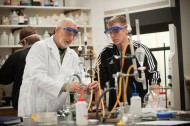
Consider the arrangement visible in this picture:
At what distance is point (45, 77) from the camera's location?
12.5 feet

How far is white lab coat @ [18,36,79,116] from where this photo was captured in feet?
12.5

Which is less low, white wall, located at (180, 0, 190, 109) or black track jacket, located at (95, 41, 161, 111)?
white wall, located at (180, 0, 190, 109)

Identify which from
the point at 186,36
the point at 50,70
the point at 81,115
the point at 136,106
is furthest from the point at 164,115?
the point at 186,36

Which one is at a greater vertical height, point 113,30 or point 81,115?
point 113,30

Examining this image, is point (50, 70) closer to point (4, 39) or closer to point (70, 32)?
point (70, 32)

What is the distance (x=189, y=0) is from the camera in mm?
7613

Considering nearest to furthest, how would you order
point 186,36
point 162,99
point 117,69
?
point 162,99, point 117,69, point 186,36

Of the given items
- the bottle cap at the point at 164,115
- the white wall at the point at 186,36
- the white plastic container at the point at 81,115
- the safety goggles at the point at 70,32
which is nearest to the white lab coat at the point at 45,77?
the safety goggles at the point at 70,32

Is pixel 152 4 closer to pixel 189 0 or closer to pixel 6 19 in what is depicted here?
pixel 189 0

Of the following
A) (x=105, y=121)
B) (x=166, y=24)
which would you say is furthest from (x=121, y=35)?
(x=166, y=24)

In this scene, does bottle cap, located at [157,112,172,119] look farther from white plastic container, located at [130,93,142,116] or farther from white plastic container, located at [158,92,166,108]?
white plastic container, located at [158,92,166,108]

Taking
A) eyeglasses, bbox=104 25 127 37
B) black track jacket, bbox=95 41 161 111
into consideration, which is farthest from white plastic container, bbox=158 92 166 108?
eyeglasses, bbox=104 25 127 37

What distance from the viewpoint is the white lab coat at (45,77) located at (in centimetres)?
380

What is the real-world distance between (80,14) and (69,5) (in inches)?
10.3
